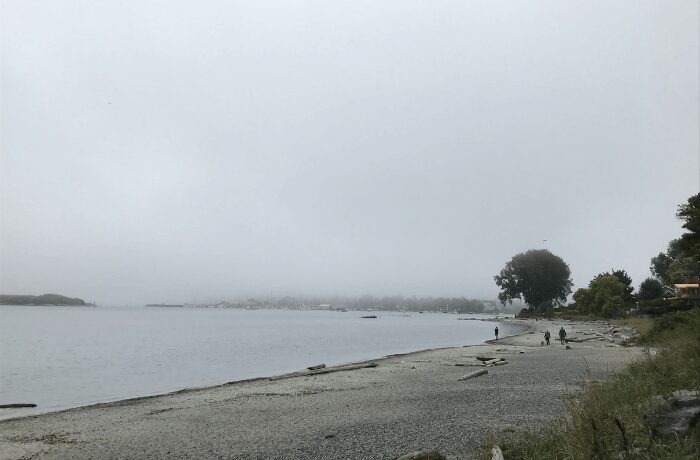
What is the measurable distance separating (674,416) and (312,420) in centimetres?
1079

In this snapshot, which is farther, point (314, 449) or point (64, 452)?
point (64, 452)

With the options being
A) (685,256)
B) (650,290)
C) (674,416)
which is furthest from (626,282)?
(674,416)

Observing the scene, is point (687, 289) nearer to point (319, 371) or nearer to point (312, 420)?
point (319, 371)

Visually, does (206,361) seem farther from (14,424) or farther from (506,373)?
(506,373)

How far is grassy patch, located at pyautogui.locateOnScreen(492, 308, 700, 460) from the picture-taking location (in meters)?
5.45

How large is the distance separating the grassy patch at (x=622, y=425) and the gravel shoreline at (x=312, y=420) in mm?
1162

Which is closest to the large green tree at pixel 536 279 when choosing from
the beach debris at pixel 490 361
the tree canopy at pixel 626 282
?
the tree canopy at pixel 626 282

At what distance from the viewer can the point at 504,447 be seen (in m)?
8.05

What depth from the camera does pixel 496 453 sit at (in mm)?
7430

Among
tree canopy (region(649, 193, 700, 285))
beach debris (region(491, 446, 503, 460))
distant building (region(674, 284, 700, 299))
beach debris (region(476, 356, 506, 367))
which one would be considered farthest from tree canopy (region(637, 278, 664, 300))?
beach debris (region(491, 446, 503, 460))

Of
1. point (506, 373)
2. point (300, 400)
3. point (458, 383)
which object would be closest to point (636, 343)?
point (506, 373)

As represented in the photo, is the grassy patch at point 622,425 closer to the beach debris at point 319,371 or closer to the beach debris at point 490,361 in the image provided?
the beach debris at point 490,361

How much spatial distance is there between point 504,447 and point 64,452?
38.5 feet

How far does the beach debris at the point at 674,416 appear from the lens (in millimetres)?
5754
